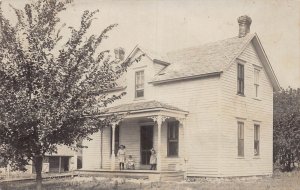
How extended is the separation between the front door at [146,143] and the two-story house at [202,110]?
0.05m

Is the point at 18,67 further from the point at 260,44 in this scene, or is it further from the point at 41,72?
the point at 260,44

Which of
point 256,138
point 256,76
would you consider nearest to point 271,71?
point 256,76

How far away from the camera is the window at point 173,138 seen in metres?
21.4

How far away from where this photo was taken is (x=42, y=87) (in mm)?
10438

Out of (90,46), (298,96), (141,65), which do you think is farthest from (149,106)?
(298,96)

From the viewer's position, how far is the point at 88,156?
26.4 meters

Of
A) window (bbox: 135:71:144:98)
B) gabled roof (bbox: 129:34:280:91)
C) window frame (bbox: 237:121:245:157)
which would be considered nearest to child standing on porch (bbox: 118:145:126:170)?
window (bbox: 135:71:144:98)

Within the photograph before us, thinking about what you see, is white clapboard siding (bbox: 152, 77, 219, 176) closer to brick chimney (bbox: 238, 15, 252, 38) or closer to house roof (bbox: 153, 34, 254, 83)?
house roof (bbox: 153, 34, 254, 83)

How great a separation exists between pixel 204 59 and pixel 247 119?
151 inches

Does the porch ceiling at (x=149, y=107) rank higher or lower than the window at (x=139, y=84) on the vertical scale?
lower

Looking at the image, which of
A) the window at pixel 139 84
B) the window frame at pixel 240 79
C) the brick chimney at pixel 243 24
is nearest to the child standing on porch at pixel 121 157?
the window at pixel 139 84

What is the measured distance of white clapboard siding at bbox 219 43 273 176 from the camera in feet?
65.3

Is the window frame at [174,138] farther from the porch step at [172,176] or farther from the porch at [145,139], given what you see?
the porch step at [172,176]

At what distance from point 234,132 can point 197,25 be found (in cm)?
645
